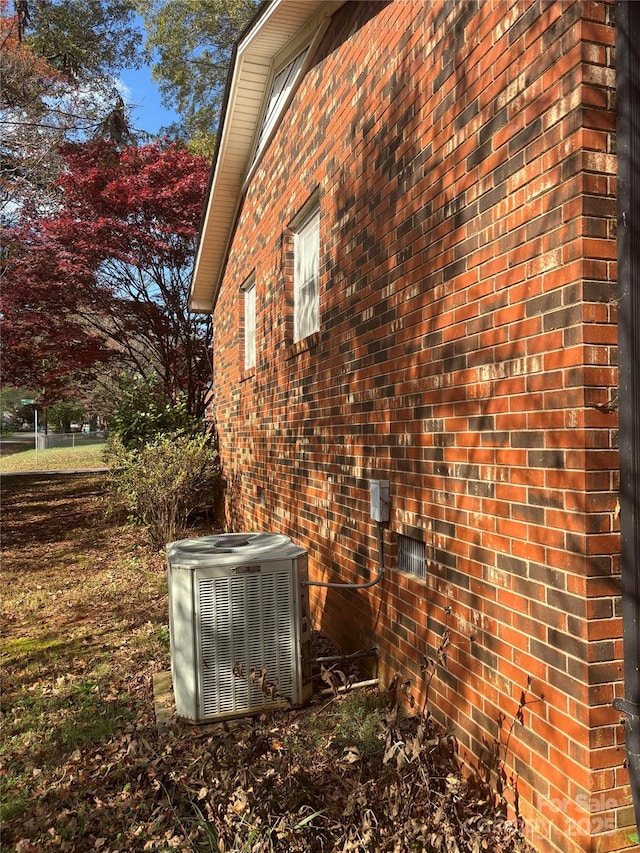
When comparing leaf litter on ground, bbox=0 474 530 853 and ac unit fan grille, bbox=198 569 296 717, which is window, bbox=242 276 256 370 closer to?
leaf litter on ground, bbox=0 474 530 853

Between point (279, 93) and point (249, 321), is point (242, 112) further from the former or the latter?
point (249, 321)

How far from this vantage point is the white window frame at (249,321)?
26.9 feet

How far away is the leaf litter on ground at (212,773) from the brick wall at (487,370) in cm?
27

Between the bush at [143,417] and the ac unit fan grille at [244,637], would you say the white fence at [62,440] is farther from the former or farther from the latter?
the ac unit fan grille at [244,637]

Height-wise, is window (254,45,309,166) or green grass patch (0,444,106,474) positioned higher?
window (254,45,309,166)

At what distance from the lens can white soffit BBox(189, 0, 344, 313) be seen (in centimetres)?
521

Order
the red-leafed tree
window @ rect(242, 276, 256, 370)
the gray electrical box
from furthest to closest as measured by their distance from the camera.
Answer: the red-leafed tree → window @ rect(242, 276, 256, 370) → the gray electrical box

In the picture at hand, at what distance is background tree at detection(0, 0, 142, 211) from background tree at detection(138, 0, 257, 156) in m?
1.71

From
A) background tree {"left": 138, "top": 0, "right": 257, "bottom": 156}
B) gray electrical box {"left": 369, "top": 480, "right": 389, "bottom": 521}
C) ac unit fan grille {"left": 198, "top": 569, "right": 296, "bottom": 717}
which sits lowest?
ac unit fan grille {"left": 198, "top": 569, "right": 296, "bottom": 717}

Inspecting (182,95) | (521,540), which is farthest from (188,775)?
(182,95)

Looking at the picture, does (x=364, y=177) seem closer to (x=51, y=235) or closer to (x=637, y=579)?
(x=637, y=579)

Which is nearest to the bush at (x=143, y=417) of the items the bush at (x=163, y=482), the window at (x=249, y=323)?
the bush at (x=163, y=482)

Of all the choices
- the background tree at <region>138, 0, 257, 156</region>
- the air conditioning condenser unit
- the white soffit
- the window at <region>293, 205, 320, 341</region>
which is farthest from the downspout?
the background tree at <region>138, 0, 257, 156</region>

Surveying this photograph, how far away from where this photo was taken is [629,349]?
1.98 m
